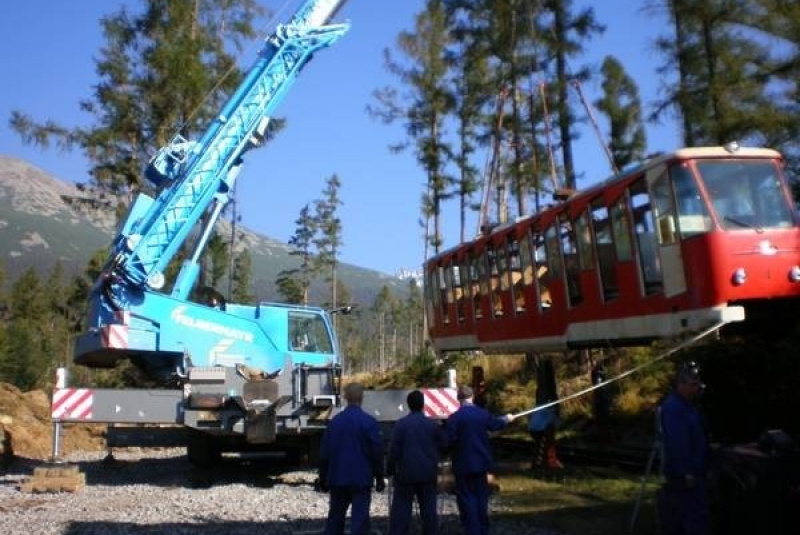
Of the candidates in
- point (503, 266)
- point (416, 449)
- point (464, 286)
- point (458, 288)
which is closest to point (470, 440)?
point (416, 449)

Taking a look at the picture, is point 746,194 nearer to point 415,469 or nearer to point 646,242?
point 646,242

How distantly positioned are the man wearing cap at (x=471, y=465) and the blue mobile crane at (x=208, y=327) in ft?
14.7

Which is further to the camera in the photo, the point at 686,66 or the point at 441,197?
the point at 441,197

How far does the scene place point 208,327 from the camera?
554 inches

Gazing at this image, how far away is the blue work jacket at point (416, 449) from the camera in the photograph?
7.63m

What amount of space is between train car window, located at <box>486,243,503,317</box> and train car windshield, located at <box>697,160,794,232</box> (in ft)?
19.1

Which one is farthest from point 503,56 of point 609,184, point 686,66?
point 609,184

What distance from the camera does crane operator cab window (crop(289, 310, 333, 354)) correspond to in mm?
14797

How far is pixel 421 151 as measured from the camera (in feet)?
103

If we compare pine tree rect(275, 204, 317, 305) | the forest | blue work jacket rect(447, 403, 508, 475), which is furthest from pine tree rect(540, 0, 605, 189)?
pine tree rect(275, 204, 317, 305)

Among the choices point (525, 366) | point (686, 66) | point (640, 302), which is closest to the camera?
point (640, 302)

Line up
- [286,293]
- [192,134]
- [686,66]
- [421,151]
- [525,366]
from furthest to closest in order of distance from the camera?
1. [286,293]
2. [421,151]
3. [525,366]
4. [192,134]
5. [686,66]

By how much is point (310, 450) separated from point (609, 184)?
19.4 feet

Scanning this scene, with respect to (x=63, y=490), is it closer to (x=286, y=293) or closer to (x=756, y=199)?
(x=756, y=199)
